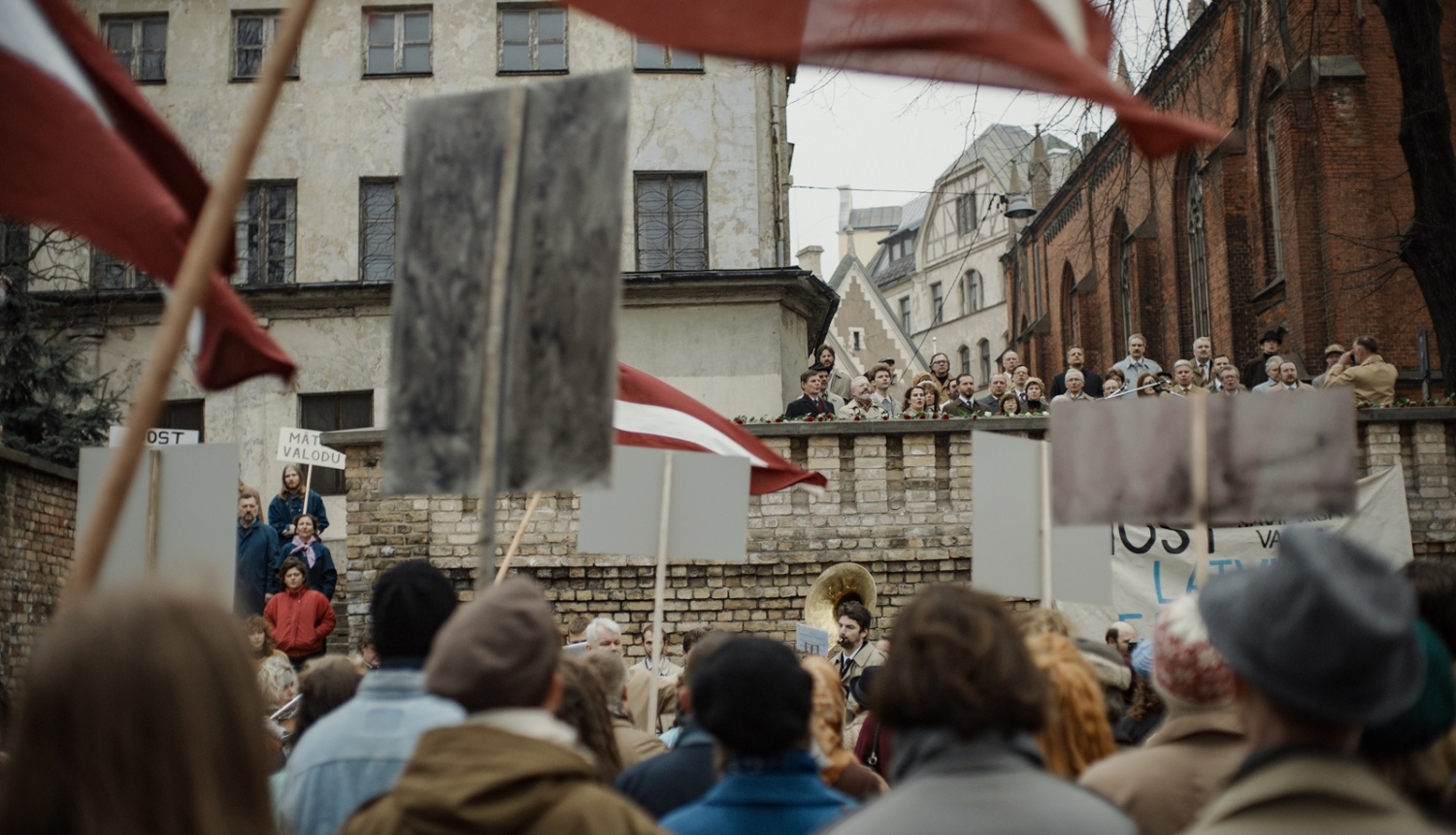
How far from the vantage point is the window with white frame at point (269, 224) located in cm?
2759

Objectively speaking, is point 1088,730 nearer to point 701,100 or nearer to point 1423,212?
point 1423,212

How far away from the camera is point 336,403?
2714 cm

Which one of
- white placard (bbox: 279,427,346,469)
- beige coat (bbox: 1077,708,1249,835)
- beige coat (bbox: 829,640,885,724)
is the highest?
white placard (bbox: 279,427,346,469)

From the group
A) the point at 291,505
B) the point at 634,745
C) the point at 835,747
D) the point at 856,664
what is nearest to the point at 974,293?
the point at 291,505

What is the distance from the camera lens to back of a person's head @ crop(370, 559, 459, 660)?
4.38 meters

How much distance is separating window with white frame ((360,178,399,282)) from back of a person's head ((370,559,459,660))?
23.8m

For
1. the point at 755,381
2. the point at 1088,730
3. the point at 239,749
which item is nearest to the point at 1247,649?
the point at 1088,730

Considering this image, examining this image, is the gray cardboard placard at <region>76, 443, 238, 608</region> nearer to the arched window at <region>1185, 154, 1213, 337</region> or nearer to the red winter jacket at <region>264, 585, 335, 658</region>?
the red winter jacket at <region>264, 585, 335, 658</region>

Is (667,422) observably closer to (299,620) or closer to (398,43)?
(299,620)

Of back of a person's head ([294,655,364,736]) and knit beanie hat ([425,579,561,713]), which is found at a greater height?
knit beanie hat ([425,579,561,713])

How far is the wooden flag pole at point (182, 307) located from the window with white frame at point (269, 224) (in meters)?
24.7

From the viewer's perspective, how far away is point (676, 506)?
7984 millimetres

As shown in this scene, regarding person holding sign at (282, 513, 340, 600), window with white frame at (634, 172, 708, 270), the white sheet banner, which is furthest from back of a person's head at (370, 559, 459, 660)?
window with white frame at (634, 172, 708, 270)

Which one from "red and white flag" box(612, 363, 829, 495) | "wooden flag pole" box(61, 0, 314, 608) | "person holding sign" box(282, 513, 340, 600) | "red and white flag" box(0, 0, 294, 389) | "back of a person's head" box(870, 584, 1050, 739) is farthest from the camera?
"person holding sign" box(282, 513, 340, 600)
